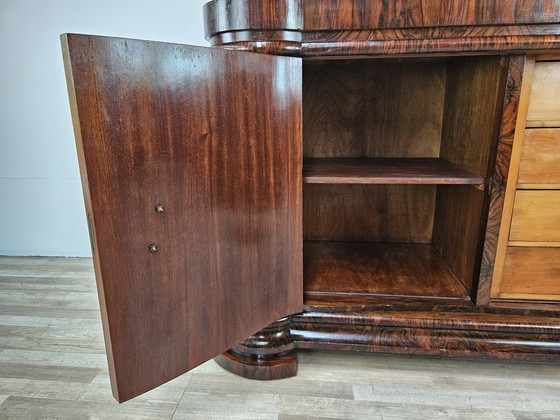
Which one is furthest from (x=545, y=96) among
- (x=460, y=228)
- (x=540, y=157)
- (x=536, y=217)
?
(x=460, y=228)

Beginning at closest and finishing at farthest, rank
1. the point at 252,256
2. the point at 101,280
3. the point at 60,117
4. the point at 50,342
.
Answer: the point at 101,280, the point at 252,256, the point at 50,342, the point at 60,117

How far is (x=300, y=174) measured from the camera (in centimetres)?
77

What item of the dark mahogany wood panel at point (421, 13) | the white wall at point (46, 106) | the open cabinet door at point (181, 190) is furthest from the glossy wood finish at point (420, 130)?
the white wall at point (46, 106)

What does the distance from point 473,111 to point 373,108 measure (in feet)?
1.04

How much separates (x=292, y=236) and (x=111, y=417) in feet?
1.72

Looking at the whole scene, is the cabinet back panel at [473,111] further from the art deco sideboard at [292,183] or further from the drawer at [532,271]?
the drawer at [532,271]

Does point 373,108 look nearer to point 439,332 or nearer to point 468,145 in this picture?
point 468,145

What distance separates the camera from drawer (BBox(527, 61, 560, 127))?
73 centimetres

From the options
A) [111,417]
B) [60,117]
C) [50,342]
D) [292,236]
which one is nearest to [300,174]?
[292,236]

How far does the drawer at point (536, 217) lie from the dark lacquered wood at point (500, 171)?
0.04m

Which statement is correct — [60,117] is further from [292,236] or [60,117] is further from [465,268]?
[465,268]

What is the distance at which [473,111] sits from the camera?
88cm

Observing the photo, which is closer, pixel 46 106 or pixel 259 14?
pixel 259 14

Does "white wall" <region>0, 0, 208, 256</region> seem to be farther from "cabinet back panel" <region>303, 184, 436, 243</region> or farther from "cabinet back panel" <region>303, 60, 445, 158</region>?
"cabinet back panel" <region>303, 184, 436, 243</region>
